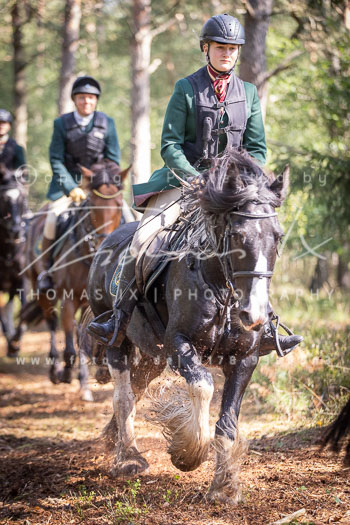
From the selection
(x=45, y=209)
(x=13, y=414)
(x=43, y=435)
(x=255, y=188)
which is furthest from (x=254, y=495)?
(x=45, y=209)

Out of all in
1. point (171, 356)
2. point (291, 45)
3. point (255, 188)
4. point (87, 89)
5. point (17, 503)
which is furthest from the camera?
point (291, 45)

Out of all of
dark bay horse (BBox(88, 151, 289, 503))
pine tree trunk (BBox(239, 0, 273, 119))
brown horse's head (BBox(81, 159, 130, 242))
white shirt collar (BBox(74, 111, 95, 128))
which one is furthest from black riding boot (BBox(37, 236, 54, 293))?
dark bay horse (BBox(88, 151, 289, 503))

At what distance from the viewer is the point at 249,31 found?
885 centimetres

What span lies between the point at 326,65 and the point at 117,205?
485cm

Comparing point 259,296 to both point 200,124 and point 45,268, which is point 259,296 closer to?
point 200,124

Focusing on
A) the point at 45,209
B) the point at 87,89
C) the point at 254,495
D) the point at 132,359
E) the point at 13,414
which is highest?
the point at 87,89

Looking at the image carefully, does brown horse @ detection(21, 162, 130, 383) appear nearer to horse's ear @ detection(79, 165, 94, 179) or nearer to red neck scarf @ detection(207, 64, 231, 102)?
horse's ear @ detection(79, 165, 94, 179)

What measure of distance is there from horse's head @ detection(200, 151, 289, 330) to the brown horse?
4.57 meters

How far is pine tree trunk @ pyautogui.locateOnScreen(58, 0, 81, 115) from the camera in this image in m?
15.6

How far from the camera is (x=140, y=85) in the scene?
1366 cm

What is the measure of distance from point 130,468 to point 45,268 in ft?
17.0

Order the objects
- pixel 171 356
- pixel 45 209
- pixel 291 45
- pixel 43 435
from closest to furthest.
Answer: pixel 171 356 → pixel 43 435 → pixel 45 209 → pixel 291 45

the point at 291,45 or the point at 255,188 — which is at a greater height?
the point at 291,45

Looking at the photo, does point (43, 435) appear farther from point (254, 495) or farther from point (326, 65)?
point (326, 65)
